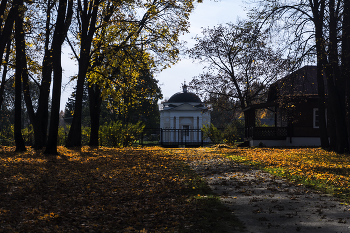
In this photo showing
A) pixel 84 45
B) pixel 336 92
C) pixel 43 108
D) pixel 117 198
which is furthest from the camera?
pixel 84 45

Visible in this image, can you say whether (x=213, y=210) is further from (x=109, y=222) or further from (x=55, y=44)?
(x=55, y=44)

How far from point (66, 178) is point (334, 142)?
13.9 metres

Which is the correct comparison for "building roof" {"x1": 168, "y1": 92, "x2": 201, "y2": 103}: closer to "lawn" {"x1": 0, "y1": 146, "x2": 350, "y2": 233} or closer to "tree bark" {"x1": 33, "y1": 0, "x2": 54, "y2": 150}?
"tree bark" {"x1": 33, "y1": 0, "x2": 54, "y2": 150}

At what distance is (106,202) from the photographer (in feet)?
20.3

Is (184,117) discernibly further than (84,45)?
Yes

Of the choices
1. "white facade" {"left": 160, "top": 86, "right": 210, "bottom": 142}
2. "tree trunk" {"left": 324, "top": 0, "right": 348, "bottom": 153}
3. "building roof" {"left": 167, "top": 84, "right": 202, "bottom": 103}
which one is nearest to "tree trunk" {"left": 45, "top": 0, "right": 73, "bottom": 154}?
"tree trunk" {"left": 324, "top": 0, "right": 348, "bottom": 153}

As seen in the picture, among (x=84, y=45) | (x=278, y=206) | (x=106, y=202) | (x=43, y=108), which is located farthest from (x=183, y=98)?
(x=278, y=206)

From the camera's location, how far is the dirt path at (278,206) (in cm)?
452

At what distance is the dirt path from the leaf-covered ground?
0.33 m

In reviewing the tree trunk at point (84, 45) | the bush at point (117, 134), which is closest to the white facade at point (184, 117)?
the bush at point (117, 134)

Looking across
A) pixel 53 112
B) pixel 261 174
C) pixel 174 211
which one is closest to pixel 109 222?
pixel 174 211

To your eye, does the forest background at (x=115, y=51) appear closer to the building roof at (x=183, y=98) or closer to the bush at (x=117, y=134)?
the bush at (x=117, y=134)

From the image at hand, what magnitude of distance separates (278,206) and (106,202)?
9.67 ft

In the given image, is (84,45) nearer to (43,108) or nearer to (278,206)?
(43,108)
